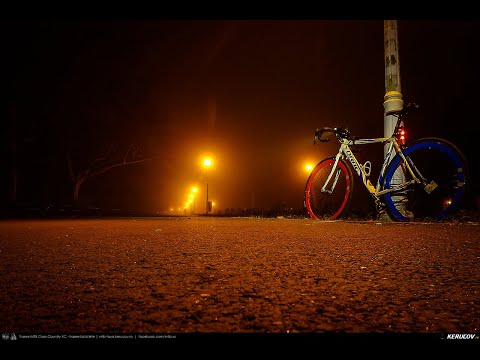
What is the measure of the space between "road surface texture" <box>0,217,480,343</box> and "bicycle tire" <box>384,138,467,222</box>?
2166mm

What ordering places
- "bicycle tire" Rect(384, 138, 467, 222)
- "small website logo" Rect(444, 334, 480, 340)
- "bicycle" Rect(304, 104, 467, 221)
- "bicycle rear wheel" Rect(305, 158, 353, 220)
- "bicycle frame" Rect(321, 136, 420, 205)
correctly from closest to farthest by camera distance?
"small website logo" Rect(444, 334, 480, 340)
"bicycle tire" Rect(384, 138, 467, 222)
"bicycle" Rect(304, 104, 467, 221)
"bicycle frame" Rect(321, 136, 420, 205)
"bicycle rear wheel" Rect(305, 158, 353, 220)

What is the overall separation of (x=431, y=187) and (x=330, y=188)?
2.07 meters

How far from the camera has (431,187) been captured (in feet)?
14.0

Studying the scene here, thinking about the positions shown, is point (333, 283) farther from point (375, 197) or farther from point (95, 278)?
point (375, 197)

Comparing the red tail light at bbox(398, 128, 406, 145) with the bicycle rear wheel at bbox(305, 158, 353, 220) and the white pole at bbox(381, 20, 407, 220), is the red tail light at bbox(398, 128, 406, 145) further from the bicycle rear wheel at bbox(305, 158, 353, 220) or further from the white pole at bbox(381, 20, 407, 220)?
the bicycle rear wheel at bbox(305, 158, 353, 220)

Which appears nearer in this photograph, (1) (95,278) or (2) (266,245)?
(1) (95,278)

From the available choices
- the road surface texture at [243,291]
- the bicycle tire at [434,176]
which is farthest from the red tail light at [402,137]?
the road surface texture at [243,291]

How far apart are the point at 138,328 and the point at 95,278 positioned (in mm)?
775

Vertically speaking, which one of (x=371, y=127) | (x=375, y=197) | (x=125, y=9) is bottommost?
(x=375, y=197)

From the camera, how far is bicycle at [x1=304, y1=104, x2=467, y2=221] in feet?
13.8

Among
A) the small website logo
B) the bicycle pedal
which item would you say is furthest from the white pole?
the small website logo

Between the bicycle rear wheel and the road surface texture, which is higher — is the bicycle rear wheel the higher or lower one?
the higher one

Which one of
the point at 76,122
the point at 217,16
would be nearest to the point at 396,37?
the point at 217,16

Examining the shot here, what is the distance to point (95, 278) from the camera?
62.4 inches
